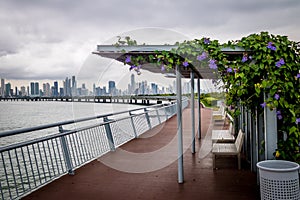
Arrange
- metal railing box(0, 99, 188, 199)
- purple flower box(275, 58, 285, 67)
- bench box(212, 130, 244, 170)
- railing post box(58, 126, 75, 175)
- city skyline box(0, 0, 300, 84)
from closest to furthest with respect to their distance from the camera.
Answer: purple flower box(275, 58, 285, 67)
metal railing box(0, 99, 188, 199)
railing post box(58, 126, 75, 175)
bench box(212, 130, 244, 170)
city skyline box(0, 0, 300, 84)

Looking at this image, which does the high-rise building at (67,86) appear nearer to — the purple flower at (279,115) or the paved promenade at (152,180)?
the paved promenade at (152,180)

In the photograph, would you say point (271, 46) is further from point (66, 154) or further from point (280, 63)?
point (66, 154)

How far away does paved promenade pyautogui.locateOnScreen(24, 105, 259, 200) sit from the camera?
435 centimetres

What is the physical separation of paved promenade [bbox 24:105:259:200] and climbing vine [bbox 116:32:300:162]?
101 cm

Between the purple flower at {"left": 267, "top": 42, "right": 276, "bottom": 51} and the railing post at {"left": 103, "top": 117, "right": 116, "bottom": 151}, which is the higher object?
the purple flower at {"left": 267, "top": 42, "right": 276, "bottom": 51}

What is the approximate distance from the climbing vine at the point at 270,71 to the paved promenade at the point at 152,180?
101 centimetres

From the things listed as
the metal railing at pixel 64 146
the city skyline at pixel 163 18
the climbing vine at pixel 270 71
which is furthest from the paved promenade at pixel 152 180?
the city skyline at pixel 163 18

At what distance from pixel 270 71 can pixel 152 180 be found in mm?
2582

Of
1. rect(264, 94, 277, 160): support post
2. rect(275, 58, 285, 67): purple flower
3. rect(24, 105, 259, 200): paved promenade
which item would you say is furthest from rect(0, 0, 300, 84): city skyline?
rect(264, 94, 277, 160): support post

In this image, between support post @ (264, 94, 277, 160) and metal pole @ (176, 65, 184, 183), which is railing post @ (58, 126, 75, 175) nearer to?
metal pole @ (176, 65, 184, 183)

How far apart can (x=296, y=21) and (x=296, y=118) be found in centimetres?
478

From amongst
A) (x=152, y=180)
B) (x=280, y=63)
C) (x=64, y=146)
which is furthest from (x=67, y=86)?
(x=280, y=63)

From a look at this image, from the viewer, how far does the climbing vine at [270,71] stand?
378cm

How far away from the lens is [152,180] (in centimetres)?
508
